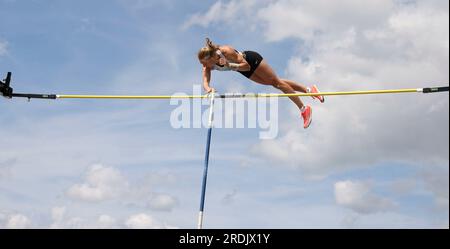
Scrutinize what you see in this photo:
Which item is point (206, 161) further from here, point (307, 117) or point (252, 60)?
point (307, 117)

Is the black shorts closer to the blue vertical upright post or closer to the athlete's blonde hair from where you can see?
the athlete's blonde hair

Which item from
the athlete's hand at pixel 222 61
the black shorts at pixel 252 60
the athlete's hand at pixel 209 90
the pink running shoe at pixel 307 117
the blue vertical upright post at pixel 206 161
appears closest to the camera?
the blue vertical upright post at pixel 206 161

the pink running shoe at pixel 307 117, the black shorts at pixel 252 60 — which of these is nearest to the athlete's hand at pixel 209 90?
the black shorts at pixel 252 60

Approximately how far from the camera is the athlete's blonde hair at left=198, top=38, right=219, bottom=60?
537 inches

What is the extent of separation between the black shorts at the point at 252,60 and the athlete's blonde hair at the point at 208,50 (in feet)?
4.34

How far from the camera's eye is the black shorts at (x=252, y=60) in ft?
48.6

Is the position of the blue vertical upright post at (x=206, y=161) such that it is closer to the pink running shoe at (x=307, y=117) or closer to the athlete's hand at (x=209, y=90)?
the athlete's hand at (x=209, y=90)

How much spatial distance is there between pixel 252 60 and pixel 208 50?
65.6 inches

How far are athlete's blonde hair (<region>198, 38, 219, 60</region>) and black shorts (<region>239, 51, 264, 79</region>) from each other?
1.32 m
